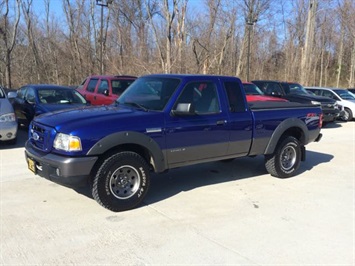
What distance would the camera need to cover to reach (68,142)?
448cm

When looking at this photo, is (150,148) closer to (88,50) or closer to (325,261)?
(325,261)

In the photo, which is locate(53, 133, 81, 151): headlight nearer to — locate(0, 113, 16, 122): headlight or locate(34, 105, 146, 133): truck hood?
locate(34, 105, 146, 133): truck hood

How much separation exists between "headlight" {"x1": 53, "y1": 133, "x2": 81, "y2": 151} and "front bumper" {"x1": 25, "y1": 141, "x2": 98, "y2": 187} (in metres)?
0.11

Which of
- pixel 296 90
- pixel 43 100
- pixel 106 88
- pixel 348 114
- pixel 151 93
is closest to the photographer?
pixel 151 93

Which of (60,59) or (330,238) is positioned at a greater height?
(60,59)

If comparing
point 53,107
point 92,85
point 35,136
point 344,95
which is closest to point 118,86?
point 92,85

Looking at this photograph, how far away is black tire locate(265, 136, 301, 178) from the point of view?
22.1 ft

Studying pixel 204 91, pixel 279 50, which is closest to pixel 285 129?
pixel 204 91

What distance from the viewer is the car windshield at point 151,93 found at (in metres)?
5.32

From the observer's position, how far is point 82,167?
4.50 m

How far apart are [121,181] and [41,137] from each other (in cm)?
121

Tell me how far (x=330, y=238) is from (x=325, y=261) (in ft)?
2.00

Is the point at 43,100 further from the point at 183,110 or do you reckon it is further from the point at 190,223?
the point at 190,223

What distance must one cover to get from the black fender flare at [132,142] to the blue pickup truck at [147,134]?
0.01 m
